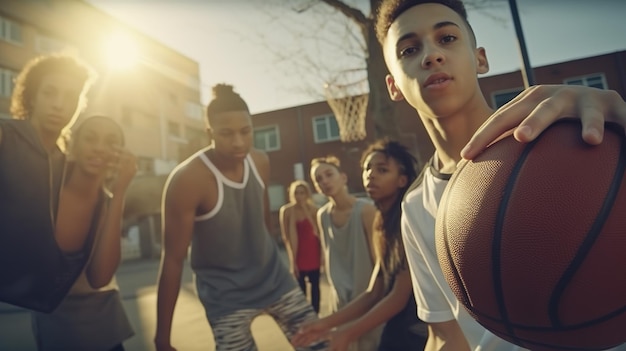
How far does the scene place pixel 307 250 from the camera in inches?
222

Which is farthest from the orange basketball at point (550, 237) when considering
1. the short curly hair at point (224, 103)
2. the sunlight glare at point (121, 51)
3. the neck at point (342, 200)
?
the sunlight glare at point (121, 51)

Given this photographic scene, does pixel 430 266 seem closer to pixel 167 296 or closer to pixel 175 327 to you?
pixel 167 296

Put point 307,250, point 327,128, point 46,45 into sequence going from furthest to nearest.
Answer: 1. point 46,45
2. point 327,128
3. point 307,250

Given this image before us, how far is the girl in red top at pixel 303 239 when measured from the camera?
5.55 metres

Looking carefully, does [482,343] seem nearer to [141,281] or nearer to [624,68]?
[141,281]

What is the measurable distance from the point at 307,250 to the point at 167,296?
129 inches

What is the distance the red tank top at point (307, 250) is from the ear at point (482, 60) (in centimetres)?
423

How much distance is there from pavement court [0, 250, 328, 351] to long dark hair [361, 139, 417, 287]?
7.22ft

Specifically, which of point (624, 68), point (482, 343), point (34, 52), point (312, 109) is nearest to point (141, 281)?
point (482, 343)

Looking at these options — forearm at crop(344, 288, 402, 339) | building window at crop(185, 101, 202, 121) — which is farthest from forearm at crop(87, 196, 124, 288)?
building window at crop(185, 101, 202, 121)

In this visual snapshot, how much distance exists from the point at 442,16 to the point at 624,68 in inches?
880

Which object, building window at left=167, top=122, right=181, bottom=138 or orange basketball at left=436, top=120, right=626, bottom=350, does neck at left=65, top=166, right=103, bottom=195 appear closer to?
orange basketball at left=436, top=120, right=626, bottom=350

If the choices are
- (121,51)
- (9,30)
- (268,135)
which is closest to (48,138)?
(268,135)

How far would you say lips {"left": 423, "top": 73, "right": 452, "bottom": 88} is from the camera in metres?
1.42
